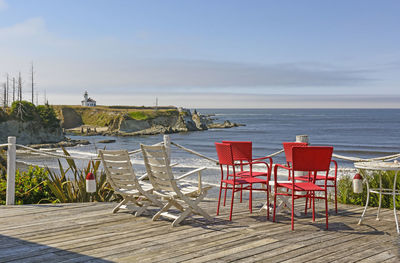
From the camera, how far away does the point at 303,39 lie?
28.5 metres

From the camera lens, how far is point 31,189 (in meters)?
7.83

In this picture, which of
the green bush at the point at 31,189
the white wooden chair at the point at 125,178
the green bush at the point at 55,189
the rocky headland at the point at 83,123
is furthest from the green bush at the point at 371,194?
the rocky headland at the point at 83,123

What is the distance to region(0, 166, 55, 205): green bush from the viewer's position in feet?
25.7

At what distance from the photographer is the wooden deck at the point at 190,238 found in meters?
4.26

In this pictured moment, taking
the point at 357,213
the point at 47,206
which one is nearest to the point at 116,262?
the point at 47,206

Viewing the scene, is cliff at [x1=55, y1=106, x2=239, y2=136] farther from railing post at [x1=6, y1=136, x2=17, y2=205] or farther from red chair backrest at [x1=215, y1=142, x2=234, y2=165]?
red chair backrest at [x1=215, y1=142, x2=234, y2=165]

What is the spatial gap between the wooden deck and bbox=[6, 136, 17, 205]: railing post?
0.69 m

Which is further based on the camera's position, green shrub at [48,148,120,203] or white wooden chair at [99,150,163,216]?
green shrub at [48,148,120,203]

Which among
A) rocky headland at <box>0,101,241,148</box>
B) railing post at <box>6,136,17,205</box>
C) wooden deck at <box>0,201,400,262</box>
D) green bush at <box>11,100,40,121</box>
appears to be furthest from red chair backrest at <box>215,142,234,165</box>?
green bush at <box>11,100,40,121</box>

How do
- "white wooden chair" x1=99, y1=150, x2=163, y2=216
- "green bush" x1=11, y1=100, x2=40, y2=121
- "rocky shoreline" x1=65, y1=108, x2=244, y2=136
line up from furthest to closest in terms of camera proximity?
"rocky shoreline" x1=65, y1=108, x2=244, y2=136, "green bush" x1=11, y1=100, x2=40, y2=121, "white wooden chair" x1=99, y1=150, x2=163, y2=216

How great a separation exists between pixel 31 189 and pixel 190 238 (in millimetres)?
4110

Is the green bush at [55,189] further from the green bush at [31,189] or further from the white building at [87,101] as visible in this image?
the white building at [87,101]

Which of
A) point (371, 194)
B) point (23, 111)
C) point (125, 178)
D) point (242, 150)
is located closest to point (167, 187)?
point (125, 178)

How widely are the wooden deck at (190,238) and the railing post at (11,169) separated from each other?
0.69m
